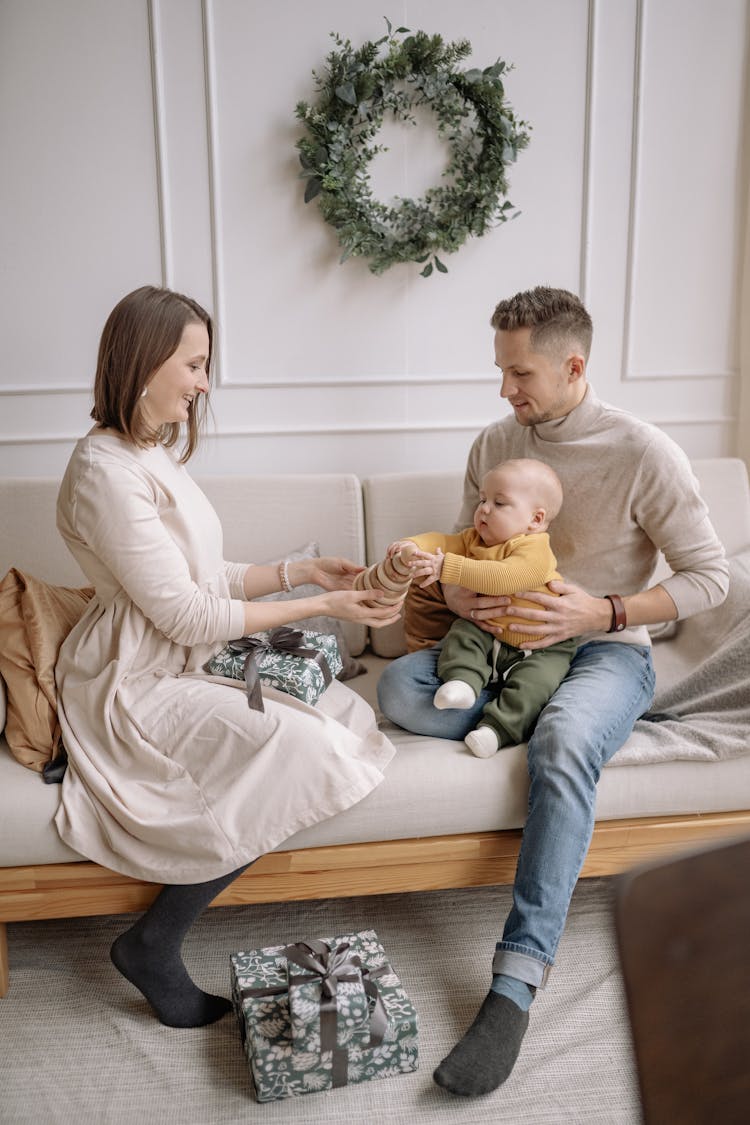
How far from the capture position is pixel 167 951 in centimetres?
162

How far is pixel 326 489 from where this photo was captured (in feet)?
7.91

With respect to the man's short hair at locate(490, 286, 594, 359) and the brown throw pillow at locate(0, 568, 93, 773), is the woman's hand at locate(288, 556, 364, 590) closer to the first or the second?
the brown throw pillow at locate(0, 568, 93, 773)

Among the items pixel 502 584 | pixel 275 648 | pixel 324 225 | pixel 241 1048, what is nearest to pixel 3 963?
pixel 241 1048

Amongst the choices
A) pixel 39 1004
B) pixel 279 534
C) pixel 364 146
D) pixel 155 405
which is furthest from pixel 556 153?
pixel 39 1004

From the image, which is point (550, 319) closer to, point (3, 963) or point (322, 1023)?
point (322, 1023)

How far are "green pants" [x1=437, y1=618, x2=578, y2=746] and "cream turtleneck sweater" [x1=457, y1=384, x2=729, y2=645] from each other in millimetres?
185

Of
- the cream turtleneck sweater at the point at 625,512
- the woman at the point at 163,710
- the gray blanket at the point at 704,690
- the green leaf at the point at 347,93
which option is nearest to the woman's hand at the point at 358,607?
the woman at the point at 163,710

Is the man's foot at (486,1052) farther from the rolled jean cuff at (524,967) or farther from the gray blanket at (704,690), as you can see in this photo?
the gray blanket at (704,690)

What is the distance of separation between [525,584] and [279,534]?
0.78 metres

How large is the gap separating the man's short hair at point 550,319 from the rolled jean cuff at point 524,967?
120 cm

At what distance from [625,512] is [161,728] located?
1.06 metres

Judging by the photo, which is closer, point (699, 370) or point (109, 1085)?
point (109, 1085)

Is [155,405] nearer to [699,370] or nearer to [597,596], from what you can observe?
[597,596]

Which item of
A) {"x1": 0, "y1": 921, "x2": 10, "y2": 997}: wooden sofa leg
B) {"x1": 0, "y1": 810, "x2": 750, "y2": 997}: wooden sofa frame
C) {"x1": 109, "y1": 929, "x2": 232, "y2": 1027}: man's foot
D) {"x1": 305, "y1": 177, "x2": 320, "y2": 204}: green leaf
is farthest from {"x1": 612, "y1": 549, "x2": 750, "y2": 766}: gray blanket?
{"x1": 305, "y1": 177, "x2": 320, "y2": 204}: green leaf
